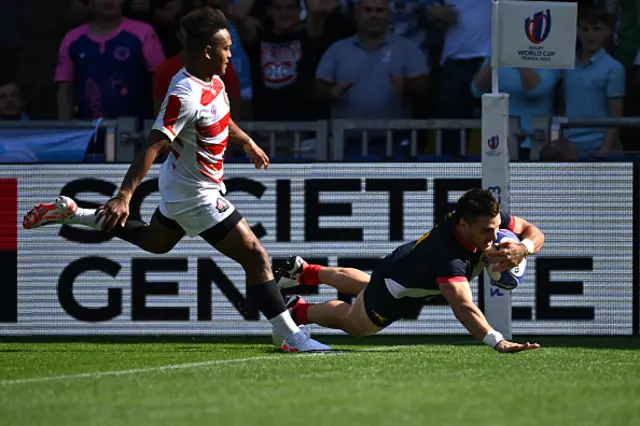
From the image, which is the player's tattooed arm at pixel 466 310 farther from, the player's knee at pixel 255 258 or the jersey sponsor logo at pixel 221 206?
the jersey sponsor logo at pixel 221 206

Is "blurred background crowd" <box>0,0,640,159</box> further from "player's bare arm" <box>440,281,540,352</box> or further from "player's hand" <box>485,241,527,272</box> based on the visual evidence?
"player's bare arm" <box>440,281,540,352</box>

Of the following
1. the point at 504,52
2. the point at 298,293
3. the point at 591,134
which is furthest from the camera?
the point at 591,134

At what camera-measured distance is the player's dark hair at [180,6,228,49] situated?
8.25m

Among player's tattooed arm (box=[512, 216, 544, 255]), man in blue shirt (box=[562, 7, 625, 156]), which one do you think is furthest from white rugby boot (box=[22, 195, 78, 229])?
man in blue shirt (box=[562, 7, 625, 156])

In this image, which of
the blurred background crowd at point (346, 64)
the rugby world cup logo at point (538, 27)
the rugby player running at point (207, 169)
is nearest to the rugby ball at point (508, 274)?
the rugby player running at point (207, 169)

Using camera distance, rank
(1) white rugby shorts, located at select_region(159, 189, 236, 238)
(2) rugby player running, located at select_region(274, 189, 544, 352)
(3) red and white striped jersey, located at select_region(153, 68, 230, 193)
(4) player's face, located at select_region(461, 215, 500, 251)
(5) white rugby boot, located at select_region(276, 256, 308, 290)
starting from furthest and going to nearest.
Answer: (5) white rugby boot, located at select_region(276, 256, 308, 290) → (1) white rugby shorts, located at select_region(159, 189, 236, 238) → (3) red and white striped jersey, located at select_region(153, 68, 230, 193) → (4) player's face, located at select_region(461, 215, 500, 251) → (2) rugby player running, located at select_region(274, 189, 544, 352)

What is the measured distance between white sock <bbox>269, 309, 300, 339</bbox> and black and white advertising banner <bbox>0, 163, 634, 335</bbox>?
6.69ft

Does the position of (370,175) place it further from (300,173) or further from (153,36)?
(153,36)

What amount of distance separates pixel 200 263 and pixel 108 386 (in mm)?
4409

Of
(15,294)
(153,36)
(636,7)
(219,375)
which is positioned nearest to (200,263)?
(15,294)

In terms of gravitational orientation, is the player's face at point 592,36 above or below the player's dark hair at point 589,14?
below

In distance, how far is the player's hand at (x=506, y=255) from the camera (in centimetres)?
794

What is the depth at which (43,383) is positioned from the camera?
256 inches

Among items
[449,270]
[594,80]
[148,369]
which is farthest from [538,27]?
[148,369]
